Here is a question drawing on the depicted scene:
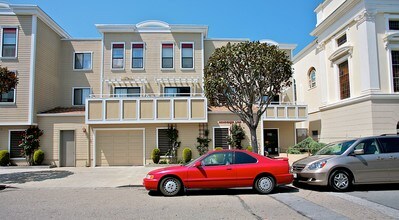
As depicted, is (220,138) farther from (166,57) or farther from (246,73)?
(246,73)

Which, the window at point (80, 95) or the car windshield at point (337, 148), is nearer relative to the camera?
the car windshield at point (337, 148)

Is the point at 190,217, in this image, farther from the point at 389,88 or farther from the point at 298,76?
the point at 298,76

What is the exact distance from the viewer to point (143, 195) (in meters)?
9.81

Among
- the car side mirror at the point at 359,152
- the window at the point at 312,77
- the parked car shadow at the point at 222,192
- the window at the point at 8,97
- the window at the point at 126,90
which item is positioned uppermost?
the window at the point at 312,77

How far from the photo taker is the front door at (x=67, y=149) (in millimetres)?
20078

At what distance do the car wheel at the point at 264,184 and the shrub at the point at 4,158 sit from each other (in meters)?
16.6

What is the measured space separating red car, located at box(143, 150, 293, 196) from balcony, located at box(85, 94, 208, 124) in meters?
10.1

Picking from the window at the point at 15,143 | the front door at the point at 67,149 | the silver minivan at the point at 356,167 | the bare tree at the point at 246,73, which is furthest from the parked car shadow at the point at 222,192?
the window at the point at 15,143

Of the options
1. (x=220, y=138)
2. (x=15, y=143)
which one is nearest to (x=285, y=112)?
(x=220, y=138)

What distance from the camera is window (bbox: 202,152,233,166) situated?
377 inches

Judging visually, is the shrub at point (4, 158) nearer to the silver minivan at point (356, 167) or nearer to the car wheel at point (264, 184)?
the car wheel at point (264, 184)

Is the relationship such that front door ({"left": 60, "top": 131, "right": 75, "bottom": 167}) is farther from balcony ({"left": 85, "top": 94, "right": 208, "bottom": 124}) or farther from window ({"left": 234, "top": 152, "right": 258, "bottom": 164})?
window ({"left": 234, "top": 152, "right": 258, "bottom": 164})

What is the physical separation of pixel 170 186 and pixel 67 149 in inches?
520

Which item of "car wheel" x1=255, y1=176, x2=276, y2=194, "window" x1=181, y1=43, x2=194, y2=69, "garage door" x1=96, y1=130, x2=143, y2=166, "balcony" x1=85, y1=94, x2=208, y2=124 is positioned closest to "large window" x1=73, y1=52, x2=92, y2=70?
"balcony" x1=85, y1=94, x2=208, y2=124
